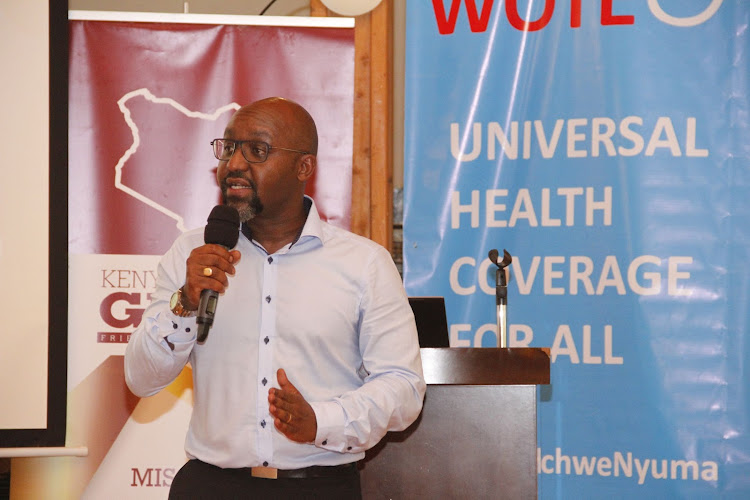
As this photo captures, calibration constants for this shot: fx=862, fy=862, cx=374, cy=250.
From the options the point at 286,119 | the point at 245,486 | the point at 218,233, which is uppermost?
the point at 286,119

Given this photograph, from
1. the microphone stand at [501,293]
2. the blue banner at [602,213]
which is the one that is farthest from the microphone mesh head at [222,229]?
the blue banner at [602,213]

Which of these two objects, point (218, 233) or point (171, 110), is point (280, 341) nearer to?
point (218, 233)

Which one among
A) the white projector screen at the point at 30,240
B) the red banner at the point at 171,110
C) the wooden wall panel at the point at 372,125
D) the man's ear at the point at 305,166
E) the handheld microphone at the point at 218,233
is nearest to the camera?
the handheld microphone at the point at 218,233

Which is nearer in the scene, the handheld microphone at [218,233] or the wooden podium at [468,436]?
the handheld microphone at [218,233]

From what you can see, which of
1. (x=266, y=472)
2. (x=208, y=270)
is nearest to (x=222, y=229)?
(x=208, y=270)

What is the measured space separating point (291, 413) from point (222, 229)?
48cm

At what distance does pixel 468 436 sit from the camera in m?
2.62

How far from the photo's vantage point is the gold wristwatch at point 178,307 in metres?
2.05

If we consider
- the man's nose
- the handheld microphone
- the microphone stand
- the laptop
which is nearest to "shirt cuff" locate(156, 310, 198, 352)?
the handheld microphone

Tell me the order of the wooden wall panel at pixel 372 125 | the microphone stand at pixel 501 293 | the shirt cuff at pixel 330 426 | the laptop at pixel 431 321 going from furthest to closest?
the wooden wall panel at pixel 372 125 → the microphone stand at pixel 501 293 → the laptop at pixel 431 321 → the shirt cuff at pixel 330 426

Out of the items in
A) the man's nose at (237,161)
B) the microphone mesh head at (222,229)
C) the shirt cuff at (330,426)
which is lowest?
the shirt cuff at (330,426)

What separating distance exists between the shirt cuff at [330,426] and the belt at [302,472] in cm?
Result: 11

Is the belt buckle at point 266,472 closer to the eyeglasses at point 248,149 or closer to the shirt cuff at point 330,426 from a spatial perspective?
the shirt cuff at point 330,426

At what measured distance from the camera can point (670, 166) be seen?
3789 mm
